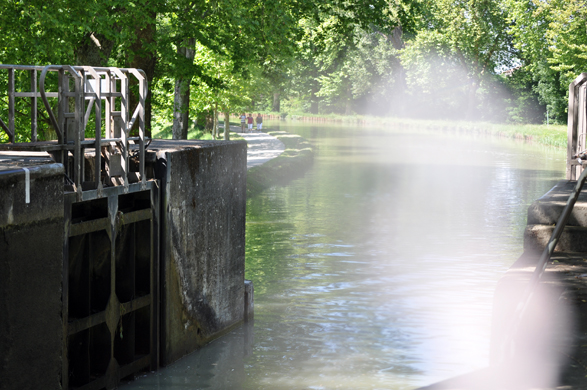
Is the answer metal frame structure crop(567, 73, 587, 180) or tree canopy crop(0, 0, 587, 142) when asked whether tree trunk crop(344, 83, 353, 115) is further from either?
metal frame structure crop(567, 73, 587, 180)

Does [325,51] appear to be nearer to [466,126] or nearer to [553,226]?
[466,126]

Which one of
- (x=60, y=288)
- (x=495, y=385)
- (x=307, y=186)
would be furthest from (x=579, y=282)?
(x=307, y=186)

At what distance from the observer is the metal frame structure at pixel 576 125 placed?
13406mm

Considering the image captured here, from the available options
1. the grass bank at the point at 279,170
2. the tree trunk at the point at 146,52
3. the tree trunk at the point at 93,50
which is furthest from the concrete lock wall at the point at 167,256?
the grass bank at the point at 279,170

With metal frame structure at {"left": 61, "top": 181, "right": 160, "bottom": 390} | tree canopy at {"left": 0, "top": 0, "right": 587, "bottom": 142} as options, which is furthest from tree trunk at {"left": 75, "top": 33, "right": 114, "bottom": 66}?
metal frame structure at {"left": 61, "top": 181, "right": 160, "bottom": 390}

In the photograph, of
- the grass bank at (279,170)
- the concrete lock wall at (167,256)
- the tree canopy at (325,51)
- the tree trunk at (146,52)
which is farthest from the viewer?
the grass bank at (279,170)

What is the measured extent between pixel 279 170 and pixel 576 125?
53.7ft

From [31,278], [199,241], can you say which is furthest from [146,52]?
[31,278]

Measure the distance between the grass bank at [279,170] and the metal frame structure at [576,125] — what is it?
1214cm

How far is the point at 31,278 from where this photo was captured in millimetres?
6359

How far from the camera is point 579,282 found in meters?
8.38

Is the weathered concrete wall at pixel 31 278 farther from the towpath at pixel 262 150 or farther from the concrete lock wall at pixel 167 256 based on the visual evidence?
the towpath at pixel 262 150

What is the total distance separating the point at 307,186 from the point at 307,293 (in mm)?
14223

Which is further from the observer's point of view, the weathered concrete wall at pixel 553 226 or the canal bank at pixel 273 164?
the canal bank at pixel 273 164
